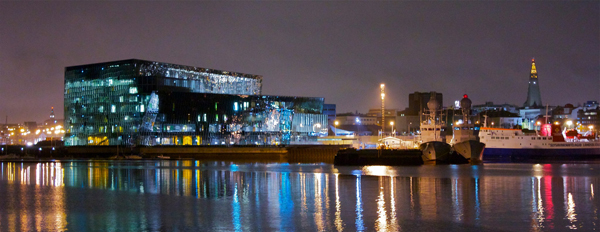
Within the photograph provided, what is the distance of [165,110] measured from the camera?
108438mm

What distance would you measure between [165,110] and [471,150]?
184 ft

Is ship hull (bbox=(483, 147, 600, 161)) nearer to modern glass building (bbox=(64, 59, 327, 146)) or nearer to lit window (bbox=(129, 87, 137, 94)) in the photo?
modern glass building (bbox=(64, 59, 327, 146))

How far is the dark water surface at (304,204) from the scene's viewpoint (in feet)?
90.5

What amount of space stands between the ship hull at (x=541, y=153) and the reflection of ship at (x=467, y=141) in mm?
12212

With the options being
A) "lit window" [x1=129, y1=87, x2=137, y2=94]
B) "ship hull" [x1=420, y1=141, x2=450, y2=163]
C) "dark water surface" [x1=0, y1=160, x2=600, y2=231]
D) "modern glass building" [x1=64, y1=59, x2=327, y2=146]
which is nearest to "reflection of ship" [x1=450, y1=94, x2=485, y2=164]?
"ship hull" [x1=420, y1=141, x2=450, y2=163]

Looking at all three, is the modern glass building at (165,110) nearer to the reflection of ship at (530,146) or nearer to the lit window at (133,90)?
the lit window at (133,90)

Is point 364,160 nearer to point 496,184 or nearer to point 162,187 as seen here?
point 496,184

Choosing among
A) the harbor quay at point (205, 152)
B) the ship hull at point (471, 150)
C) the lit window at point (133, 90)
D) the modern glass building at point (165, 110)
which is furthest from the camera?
the lit window at point (133, 90)

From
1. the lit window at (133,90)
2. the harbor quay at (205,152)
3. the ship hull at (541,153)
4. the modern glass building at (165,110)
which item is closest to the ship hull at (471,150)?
the ship hull at (541,153)

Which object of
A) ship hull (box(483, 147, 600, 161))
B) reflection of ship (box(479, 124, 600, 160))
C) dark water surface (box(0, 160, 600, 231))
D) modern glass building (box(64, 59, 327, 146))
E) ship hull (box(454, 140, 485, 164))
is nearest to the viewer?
dark water surface (box(0, 160, 600, 231))

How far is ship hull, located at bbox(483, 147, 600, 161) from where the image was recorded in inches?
4006

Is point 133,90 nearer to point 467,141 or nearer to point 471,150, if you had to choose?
Result: point 467,141

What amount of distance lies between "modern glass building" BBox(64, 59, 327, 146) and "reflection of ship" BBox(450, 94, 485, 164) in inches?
1424

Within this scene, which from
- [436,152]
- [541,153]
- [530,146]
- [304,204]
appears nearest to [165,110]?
[436,152]
